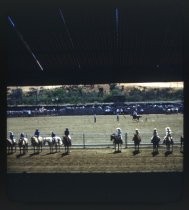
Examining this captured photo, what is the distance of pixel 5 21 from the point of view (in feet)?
9.83

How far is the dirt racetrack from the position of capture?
274 inches

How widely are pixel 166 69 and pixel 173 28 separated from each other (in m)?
1.34

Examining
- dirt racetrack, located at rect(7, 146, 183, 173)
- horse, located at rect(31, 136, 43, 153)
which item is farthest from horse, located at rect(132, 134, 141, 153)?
horse, located at rect(31, 136, 43, 153)

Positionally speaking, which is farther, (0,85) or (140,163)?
(140,163)

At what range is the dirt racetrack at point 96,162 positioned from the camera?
6.95 m

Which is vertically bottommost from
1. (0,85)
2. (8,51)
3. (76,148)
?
(76,148)

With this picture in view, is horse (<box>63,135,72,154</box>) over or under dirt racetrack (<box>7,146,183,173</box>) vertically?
over

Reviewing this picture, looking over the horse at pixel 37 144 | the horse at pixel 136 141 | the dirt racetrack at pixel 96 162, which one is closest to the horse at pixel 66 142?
the dirt racetrack at pixel 96 162

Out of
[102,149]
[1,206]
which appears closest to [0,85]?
[1,206]

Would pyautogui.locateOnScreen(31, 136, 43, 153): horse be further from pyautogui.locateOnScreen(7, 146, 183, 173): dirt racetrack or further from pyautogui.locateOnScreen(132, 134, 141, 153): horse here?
pyautogui.locateOnScreen(132, 134, 141, 153): horse

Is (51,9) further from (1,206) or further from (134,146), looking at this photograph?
(134,146)

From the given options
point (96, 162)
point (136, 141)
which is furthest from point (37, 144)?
point (96, 162)

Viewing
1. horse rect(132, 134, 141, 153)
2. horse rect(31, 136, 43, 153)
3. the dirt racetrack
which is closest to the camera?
the dirt racetrack

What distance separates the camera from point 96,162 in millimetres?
8328
